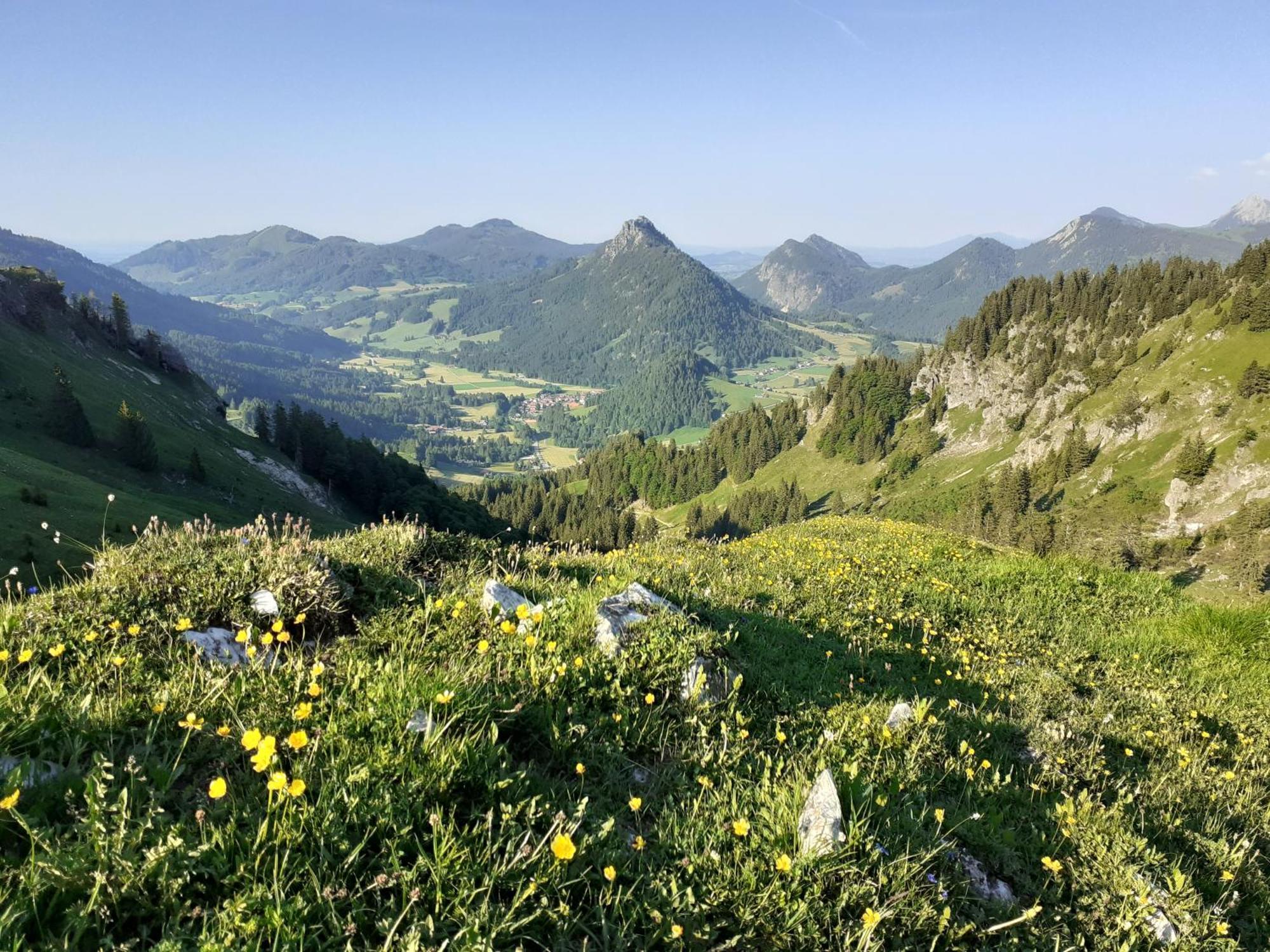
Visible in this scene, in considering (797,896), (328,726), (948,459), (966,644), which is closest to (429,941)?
(328,726)

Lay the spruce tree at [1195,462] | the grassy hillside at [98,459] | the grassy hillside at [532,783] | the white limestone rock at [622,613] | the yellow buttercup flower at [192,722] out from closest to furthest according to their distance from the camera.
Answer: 1. the grassy hillside at [532,783]
2. the yellow buttercup flower at [192,722]
3. the white limestone rock at [622,613]
4. the grassy hillside at [98,459]
5. the spruce tree at [1195,462]

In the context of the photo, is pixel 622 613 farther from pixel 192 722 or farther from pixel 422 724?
pixel 192 722

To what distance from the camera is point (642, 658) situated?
5449mm

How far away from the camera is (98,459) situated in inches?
2785

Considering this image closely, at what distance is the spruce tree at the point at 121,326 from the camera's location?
11044cm

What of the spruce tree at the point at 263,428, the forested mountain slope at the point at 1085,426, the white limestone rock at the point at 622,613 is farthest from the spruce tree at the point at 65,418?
the forested mountain slope at the point at 1085,426

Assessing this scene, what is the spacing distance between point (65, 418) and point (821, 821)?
95.4 metres

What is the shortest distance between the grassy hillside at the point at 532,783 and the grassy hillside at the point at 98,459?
118 feet

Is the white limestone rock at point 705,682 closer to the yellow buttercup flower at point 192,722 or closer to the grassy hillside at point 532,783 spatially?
the grassy hillside at point 532,783

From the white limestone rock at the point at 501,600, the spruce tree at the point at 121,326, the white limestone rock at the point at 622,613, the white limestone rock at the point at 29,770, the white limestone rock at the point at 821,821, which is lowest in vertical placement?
the white limestone rock at the point at 821,821

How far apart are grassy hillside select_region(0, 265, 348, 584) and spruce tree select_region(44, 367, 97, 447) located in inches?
35.5

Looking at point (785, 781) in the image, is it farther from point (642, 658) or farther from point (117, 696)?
point (117, 696)

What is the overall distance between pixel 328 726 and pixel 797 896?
287 centimetres

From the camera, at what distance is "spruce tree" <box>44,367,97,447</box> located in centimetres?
6975
